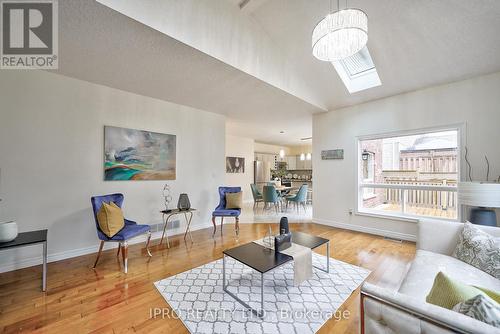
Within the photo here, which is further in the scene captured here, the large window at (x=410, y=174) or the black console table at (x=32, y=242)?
the large window at (x=410, y=174)

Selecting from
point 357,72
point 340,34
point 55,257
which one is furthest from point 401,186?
point 55,257

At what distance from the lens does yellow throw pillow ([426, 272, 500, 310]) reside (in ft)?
3.05

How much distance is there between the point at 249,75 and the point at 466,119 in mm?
3446

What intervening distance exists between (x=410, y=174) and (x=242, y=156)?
5.34 meters

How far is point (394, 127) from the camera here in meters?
3.88

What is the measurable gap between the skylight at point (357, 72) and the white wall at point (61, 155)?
3505 millimetres

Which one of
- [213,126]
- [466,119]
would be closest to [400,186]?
[466,119]

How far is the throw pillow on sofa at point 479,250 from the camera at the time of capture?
1.66 metres

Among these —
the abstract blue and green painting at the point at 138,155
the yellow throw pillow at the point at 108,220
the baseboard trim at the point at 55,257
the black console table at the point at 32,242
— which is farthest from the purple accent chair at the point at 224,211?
the black console table at the point at 32,242

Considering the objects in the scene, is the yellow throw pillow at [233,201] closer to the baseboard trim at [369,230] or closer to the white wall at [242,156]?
the baseboard trim at [369,230]

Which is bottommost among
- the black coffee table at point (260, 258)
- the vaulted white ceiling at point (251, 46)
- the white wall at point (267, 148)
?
the black coffee table at point (260, 258)

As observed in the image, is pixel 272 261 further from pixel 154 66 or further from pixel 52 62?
pixel 52 62

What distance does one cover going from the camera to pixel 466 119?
3188 millimetres

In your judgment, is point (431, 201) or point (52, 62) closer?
point (52, 62)
